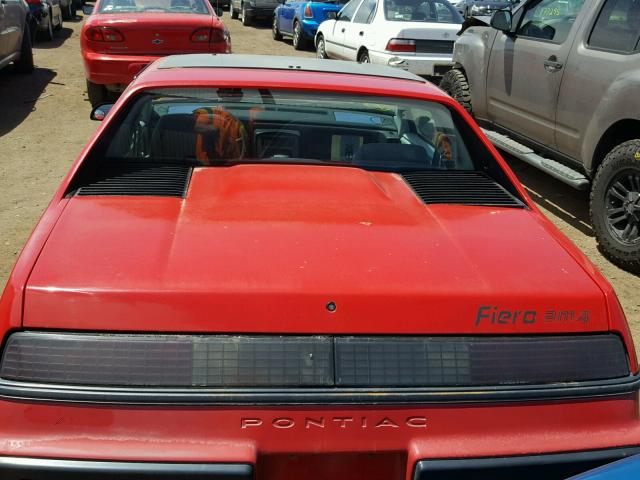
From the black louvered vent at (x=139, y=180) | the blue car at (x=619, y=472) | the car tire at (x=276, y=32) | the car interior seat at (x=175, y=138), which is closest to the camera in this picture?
the blue car at (x=619, y=472)

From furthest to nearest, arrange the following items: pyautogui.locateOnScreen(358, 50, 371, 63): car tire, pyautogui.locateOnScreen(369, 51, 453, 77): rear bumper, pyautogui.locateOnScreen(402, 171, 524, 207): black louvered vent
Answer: pyautogui.locateOnScreen(358, 50, 371, 63): car tire < pyautogui.locateOnScreen(369, 51, 453, 77): rear bumper < pyautogui.locateOnScreen(402, 171, 524, 207): black louvered vent

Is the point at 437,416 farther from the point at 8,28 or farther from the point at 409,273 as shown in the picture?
the point at 8,28

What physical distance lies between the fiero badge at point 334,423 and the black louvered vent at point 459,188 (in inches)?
40.6

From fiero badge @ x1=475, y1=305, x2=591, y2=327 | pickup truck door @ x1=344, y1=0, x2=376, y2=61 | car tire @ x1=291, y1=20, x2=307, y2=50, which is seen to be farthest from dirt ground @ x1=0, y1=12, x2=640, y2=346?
car tire @ x1=291, y1=20, x2=307, y2=50

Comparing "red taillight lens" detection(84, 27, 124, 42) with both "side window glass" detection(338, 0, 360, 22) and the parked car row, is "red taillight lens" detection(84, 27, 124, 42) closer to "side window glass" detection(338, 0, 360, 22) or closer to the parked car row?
the parked car row

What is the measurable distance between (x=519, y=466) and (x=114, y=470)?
107 centimetres

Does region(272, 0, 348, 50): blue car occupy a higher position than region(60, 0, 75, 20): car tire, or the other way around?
region(272, 0, 348, 50): blue car

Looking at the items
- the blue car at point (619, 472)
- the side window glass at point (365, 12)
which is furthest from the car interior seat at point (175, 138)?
the side window glass at point (365, 12)

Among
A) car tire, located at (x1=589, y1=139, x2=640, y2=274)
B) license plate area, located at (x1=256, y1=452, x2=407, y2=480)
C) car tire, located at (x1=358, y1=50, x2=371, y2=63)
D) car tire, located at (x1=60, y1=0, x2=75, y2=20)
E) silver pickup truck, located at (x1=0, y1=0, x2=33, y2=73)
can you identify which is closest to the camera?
license plate area, located at (x1=256, y1=452, x2=407, y2=480)

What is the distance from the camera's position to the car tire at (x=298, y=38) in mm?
17031

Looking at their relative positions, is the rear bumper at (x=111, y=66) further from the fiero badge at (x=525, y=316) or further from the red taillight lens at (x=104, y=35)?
the fiero badge at (x=525, y=316)

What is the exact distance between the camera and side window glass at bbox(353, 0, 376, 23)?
11.2m

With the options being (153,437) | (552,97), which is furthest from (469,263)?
(552,97)

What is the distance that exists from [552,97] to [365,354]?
4.84 meters
